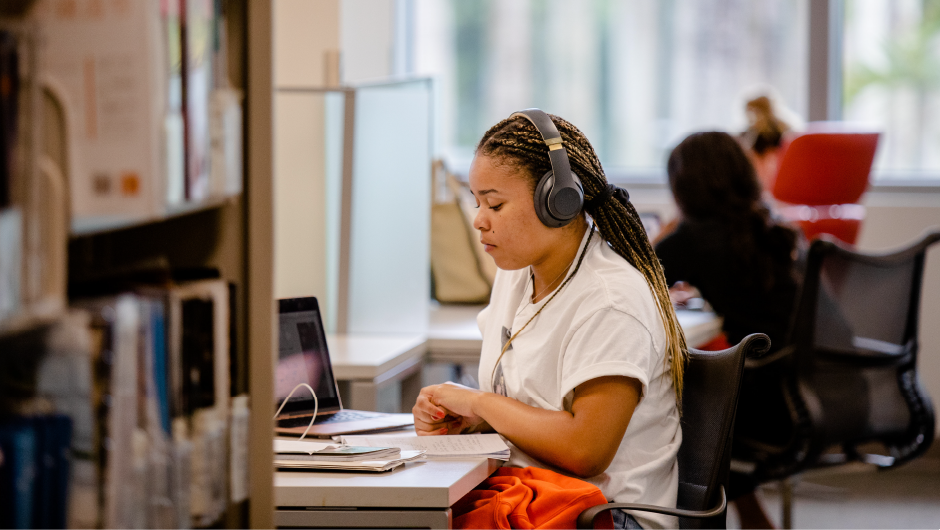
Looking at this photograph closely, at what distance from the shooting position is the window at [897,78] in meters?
3.94

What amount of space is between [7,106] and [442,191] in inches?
102

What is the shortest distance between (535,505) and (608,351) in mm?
237

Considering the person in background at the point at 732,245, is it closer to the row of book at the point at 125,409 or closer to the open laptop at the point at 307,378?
the open laptop at the point at 307,378

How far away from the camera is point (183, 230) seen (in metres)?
0.90

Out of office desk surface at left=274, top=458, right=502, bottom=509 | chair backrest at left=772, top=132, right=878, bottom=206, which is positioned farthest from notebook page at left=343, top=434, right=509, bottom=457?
chair backrest at left=772, top=132, right=878, bottom=206

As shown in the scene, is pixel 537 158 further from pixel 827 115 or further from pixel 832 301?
pixel 827 115

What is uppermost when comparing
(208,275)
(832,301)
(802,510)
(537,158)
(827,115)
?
(827,115)

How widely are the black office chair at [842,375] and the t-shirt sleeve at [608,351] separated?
41.3 inches

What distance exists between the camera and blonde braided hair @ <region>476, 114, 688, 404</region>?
1.40 m

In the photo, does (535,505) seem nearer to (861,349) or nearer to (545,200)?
(545,200)

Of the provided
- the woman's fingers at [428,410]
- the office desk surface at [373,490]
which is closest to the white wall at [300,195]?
the woman's fingers at [428,410]

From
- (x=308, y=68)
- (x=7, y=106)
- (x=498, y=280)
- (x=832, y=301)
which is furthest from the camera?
(x=308, y=68)

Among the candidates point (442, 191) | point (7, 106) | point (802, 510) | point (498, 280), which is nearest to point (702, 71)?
point (442, 191)

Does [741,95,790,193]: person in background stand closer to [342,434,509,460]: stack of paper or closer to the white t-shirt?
the white t-shirt
